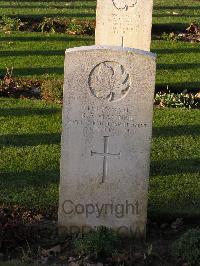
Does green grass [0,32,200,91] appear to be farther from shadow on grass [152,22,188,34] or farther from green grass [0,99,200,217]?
green grass [0,99,200,217]

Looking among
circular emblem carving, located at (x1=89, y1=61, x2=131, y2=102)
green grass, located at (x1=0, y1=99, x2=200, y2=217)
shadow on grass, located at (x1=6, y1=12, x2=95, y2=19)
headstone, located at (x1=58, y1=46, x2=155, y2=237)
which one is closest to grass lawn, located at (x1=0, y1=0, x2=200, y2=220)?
green grass, located at (x1=0, y1=99, x2=200, y2=217)

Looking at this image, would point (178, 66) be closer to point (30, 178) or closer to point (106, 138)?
point (30, 178)

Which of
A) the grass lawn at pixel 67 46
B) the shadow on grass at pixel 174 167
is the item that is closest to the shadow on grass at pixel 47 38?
the grass lawn at pixel 67 46

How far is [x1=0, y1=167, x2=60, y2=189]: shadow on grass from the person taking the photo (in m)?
7.04

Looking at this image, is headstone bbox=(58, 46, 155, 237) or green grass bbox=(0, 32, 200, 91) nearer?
headstone bbox=(58, 46, 155, 237)

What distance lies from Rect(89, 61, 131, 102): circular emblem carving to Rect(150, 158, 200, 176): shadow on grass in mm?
1704

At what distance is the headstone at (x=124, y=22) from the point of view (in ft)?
36.0

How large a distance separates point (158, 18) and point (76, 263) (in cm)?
1102

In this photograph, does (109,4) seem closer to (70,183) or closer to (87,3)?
(70,183)

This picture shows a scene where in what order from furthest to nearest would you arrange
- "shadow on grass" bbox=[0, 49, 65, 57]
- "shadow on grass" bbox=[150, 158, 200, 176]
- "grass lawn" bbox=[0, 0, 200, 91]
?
"shadow on grass" bbox=[0, 49, 65, 57]
"grass lawn" bbox=[0, 0, 200, 91]
"shadow on grass" bbox=[150, 158, 200, 176]

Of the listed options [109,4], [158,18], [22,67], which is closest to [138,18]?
[109,4]

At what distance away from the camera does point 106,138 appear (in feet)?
19.6

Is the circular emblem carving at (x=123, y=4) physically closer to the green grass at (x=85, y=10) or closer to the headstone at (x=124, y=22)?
the headstone at (x=124, y=22)

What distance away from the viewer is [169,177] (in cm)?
729
